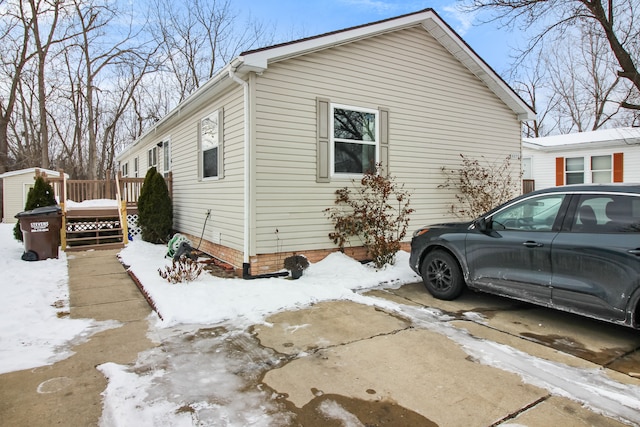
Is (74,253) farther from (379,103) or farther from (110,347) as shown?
(379,103)

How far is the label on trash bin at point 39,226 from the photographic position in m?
7.91

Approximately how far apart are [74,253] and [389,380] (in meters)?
8.92

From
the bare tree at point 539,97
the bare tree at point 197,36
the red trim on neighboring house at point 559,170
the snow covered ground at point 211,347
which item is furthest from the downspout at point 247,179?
the bare tree at point 539,97

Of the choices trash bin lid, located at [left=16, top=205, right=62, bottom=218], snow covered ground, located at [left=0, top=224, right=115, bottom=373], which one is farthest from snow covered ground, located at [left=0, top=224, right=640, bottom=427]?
trash bin lid, located at [left=16, top=205, right=62, bottom=218]

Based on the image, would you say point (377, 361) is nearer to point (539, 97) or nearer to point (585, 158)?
point (585, 158)

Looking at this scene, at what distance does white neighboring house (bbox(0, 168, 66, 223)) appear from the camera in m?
19.1

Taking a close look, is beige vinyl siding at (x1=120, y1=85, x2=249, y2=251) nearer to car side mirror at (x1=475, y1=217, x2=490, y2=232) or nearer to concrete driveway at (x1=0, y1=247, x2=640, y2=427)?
concrete driveway at (x1=0, y1=247, x2=640, y2=427)

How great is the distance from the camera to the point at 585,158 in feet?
49.3

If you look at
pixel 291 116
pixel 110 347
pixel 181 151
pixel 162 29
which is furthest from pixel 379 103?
pixel 162 29

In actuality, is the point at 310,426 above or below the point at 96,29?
below

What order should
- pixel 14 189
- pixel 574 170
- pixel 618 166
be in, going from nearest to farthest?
1. pixel 618 166
2. pixel 574 170
3. pixel 14 189

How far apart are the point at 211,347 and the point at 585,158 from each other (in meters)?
16.6

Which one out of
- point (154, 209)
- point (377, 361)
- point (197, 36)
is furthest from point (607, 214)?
point (197, 36)

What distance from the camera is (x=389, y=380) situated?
10.1ft
